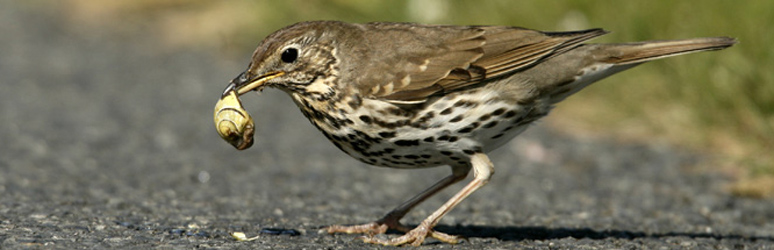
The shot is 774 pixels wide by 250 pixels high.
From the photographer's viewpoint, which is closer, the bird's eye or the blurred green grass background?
the bird's eye

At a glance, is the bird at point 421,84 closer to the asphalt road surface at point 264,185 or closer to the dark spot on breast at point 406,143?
the dark spot on breast at point 406,143

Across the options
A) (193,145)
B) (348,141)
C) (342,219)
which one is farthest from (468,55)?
(193,145)

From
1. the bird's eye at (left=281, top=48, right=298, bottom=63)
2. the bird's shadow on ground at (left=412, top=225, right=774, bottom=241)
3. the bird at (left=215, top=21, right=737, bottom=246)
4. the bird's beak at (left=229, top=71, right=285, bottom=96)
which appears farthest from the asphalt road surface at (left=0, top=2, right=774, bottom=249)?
the bird's eye at (left=281, top=48, right=298, bottom=63)

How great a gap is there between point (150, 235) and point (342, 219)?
157cm

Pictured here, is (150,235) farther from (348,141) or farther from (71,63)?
(71,63)

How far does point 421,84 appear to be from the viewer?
5559mm

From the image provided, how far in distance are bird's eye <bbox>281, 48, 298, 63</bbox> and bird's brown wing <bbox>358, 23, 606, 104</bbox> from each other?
37 cm

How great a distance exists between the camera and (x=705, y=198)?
7.52m

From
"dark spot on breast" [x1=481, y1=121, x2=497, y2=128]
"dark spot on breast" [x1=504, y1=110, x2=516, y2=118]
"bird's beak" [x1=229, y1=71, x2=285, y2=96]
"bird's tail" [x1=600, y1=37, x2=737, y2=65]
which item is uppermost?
"bird's tail" [x1=600, y1=37, x2=737, y2=65]

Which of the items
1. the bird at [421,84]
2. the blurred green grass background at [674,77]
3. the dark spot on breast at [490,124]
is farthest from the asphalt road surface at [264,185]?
the dark spot on breast at [490,124]

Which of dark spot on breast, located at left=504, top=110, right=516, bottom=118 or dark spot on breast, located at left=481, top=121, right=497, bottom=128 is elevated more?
dark spot on breast, located at left=504, top=110, right=516, bottom=118

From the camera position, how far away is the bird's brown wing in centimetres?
553

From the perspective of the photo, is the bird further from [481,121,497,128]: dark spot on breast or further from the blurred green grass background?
the blurred green grass background

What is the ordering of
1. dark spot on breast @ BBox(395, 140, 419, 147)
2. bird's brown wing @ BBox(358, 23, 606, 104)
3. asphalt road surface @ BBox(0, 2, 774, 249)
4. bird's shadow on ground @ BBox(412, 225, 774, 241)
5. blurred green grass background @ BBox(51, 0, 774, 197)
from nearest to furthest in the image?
dark spot on breast @ BBox(395, 140, 419, 147) < bird's brown wing @ BBox(358, 23, 606, 104) < asphalt road surface @ BBox(0, 2, 774, 249) < bird's shadow on ground @ BBox(412, 225, 774, 241) < blurred green grass background @ BBox(51, 0, 774, 197)
